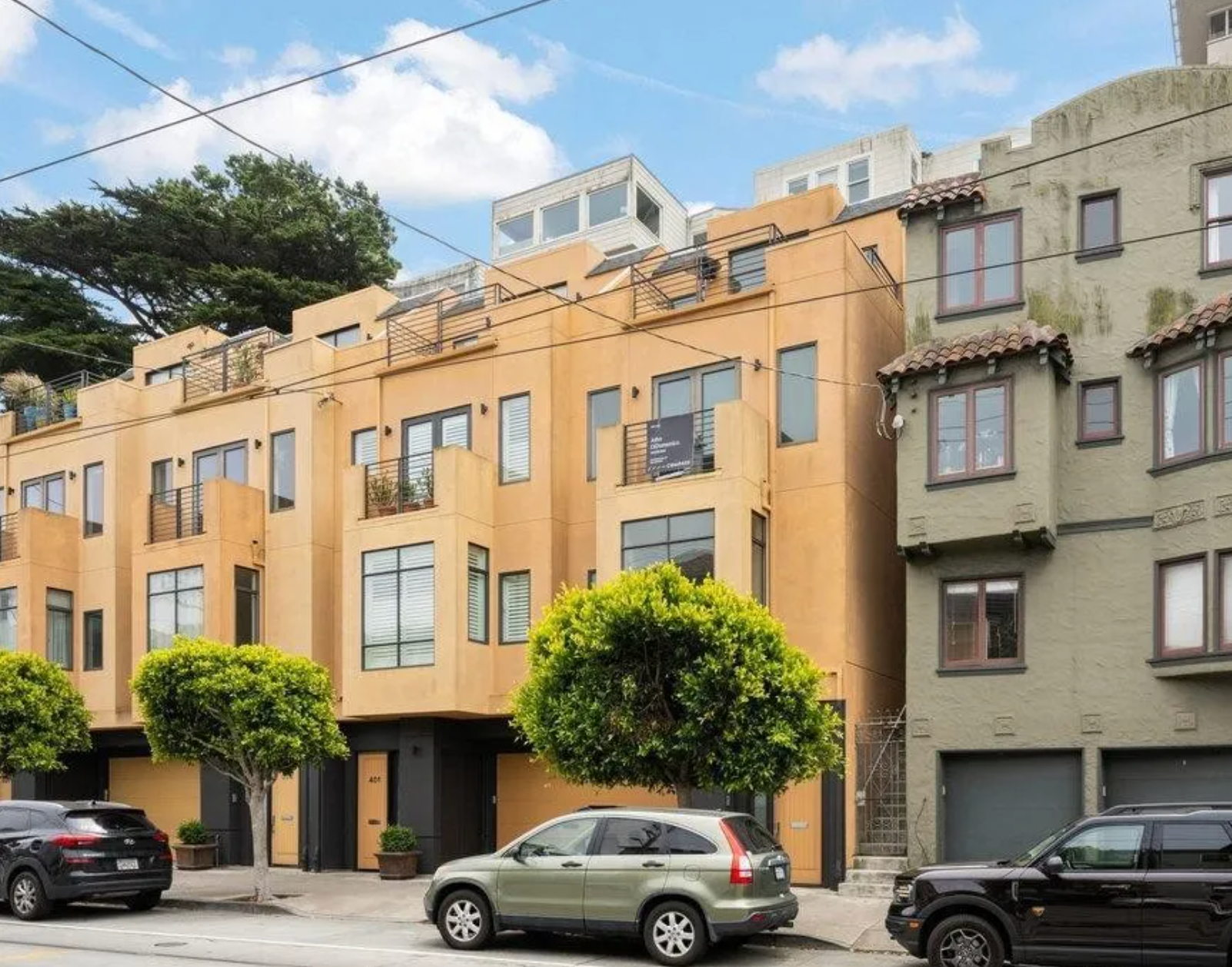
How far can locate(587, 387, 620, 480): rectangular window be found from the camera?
24.8 meters

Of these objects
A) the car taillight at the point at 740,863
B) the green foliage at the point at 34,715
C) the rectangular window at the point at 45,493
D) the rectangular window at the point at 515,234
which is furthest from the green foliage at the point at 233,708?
the rectangular window at the point at 515,234

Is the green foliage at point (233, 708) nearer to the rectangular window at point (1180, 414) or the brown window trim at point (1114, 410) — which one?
the brown window trim at point (1114, 410)

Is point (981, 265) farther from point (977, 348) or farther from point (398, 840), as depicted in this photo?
point (398, 840)

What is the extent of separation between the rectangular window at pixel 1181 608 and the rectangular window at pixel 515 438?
1099cm

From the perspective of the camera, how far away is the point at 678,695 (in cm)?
1733

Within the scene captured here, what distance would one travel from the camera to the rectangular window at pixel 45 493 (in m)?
32.1

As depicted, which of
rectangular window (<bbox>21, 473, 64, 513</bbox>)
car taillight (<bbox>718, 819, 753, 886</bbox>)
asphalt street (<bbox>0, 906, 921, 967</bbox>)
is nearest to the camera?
car taillight (<bbox>718, 819, 753, 886</bbox>)

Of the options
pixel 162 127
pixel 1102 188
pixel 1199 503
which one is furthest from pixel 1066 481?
pixel 162 127

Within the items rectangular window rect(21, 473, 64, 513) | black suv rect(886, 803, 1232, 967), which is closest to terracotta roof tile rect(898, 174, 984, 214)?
black suv rect(886, 803, 1232, 967)

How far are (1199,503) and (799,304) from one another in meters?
7.03

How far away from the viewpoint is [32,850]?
18.7 metres

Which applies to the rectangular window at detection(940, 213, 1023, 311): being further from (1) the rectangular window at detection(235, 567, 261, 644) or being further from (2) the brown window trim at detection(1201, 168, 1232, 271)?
(1) the rectangular window at detection(235, 567, 261, 644)

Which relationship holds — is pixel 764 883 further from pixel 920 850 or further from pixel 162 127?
pixel 162 127

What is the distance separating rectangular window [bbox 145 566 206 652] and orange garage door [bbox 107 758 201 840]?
2.97 metres
